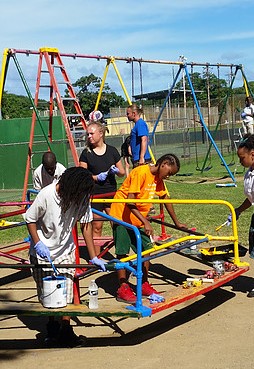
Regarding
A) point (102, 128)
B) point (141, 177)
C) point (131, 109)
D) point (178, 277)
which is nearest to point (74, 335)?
point (141, 177)

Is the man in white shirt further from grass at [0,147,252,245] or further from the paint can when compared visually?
Answer: the paint can

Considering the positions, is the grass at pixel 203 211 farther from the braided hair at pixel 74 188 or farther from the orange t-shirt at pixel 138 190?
the braided hair at pixel 74 188

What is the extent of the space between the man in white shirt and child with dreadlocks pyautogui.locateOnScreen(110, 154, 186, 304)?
6.84 ft

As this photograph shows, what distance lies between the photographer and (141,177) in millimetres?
5301

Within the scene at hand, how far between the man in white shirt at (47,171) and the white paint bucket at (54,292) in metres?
3.12

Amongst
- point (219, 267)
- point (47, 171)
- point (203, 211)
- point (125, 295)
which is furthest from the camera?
point (203, 211)

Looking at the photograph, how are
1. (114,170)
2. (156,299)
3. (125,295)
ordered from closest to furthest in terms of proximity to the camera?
(156,299)
(125,295)
(114,170)

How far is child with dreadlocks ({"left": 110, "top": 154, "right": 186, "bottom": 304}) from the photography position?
5211mm

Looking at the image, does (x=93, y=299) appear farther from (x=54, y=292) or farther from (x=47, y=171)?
(x=47, y=171)

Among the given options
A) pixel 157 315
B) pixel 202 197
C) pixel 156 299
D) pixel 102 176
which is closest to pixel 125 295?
pixel 157 315

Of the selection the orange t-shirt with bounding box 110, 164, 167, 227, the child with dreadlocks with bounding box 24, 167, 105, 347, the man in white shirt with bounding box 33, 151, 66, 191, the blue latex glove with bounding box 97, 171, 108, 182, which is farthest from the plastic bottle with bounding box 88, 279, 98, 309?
the man in white shirt with bounding box 33, 151, 66, 191

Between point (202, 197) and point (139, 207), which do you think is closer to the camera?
point (139, 207)

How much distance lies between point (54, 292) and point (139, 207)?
53.4 inches

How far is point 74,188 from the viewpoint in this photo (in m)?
4.38
